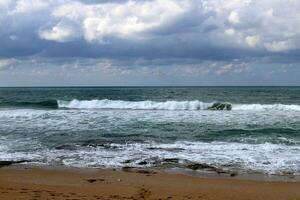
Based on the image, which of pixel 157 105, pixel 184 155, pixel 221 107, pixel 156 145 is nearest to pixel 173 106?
pixel 157 105

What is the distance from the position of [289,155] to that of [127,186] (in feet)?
20.0

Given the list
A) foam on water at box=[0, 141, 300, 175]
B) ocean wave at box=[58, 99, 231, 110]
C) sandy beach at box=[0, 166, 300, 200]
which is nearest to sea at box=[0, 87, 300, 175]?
foam on water at box=[0, 141, 300, 175]

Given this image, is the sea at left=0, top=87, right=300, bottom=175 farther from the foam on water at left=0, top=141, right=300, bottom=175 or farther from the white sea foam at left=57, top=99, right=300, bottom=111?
the white sea foam at left=57, top=99, right=300, bottom=111

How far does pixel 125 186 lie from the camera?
30.1ft

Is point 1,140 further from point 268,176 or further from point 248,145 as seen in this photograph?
point 268,176

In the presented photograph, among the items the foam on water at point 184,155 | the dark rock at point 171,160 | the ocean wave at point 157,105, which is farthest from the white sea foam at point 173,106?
the dark rock at point 171,160

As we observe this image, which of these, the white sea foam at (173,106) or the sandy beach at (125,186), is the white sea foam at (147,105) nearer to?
the white sea foam at (173,106)

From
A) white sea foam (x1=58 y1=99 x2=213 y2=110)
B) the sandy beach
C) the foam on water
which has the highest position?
white sea foam (x1=58 y1=99 x2=213 y2=110)

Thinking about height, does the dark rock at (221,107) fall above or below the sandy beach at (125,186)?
above

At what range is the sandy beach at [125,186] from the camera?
8312 mm

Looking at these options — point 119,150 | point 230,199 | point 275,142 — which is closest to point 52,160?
point 119,150

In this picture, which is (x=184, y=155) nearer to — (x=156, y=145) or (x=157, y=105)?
(x=156, y=145)

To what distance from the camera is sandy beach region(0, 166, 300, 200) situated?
8.31 metres

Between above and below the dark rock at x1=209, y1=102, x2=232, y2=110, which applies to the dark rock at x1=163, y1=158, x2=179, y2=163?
below
